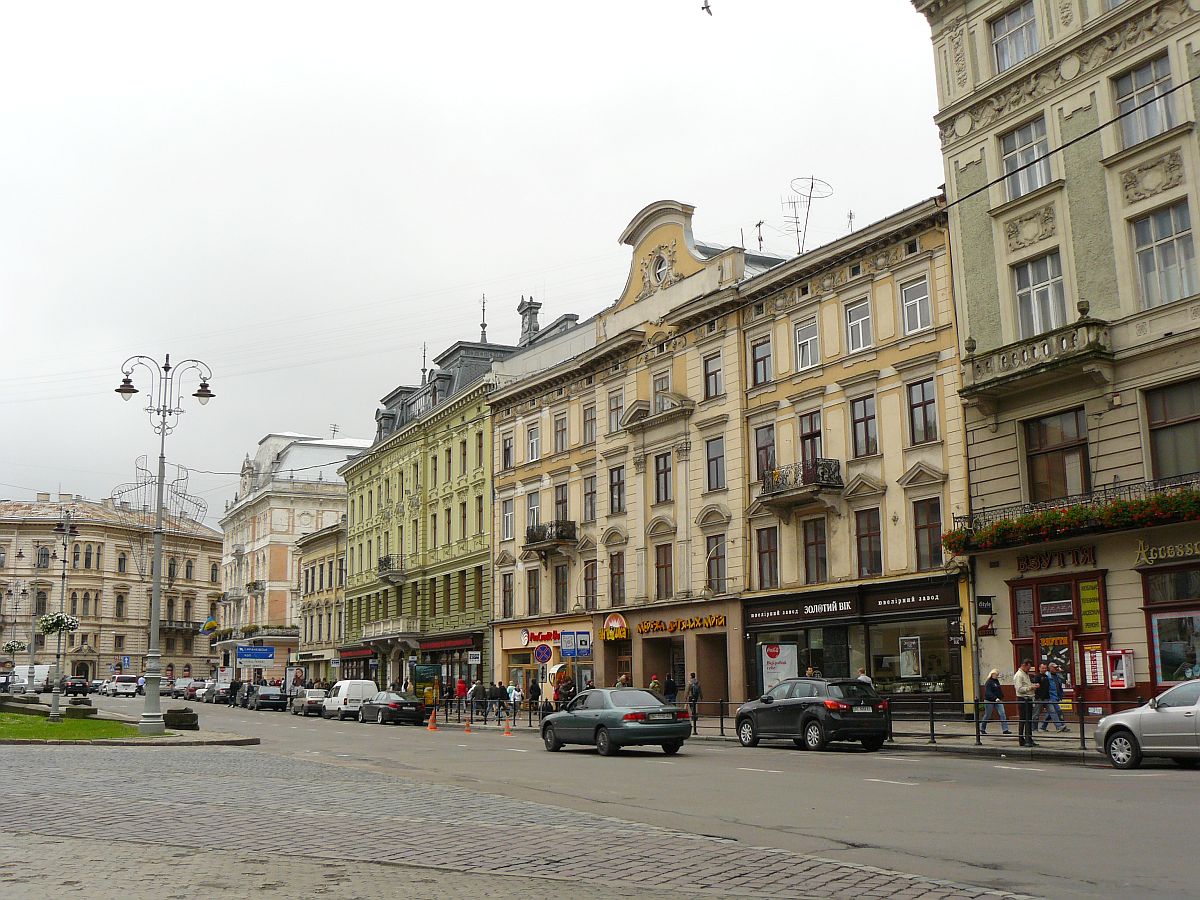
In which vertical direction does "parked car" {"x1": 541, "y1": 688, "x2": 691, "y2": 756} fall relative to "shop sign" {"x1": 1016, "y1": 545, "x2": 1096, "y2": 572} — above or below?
below

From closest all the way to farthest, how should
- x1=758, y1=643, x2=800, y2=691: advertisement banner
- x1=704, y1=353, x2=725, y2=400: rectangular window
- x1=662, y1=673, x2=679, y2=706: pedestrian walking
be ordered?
x1=758, y1=643, x2=800, y2=691: advertisement banner < x1=662, y1=673, x2=679, y2=706: pedestrian walking < x1=704, y1=353, x2=725, y2=400: rectangular window

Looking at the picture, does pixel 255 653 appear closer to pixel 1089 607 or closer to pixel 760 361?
pixel 760 361

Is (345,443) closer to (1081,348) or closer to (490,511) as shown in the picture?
(490,511)

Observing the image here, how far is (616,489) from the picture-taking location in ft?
151

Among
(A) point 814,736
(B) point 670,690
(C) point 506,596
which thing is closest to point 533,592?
(C) point 506,596

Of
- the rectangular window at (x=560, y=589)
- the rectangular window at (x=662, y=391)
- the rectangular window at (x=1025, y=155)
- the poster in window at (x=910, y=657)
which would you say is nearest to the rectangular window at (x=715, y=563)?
the rectangular window at (x=662, y=391)

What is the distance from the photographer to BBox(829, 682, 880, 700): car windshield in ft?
79.6

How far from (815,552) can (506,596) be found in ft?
67.2

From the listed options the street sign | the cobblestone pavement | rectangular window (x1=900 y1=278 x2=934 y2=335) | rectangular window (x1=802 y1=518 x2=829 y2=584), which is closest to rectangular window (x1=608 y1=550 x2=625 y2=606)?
rectangular window (x1=802 y1=518 x2=829 y2=584)

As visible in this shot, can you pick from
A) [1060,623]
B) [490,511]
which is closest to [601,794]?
[1060,623]

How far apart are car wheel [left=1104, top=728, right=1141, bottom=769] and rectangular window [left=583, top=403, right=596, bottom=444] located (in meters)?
30.5

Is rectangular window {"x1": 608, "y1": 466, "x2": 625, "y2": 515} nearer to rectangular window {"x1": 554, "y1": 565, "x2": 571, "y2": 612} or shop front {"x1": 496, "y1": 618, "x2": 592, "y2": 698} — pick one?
rectangular window {"x1": 554, "y1": 565, "x2": 571, "y2": 612}

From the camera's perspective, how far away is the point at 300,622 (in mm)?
88875

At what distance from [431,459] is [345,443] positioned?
39127 mm
